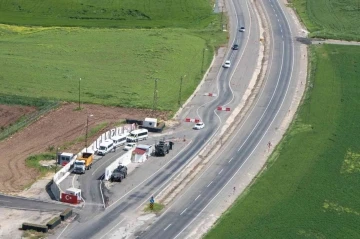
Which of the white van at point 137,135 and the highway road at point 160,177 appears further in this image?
the white van at point 137,135

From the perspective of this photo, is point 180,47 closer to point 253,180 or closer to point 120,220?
point 253,180

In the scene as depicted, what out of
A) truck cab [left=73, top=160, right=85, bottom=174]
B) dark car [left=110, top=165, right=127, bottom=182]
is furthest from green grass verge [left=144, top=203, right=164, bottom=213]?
truck cab [left=73, top=160, right=85, bottom=174]

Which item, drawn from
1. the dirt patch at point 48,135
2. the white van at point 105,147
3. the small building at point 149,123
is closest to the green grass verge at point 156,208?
the dirt patch at point 48,135

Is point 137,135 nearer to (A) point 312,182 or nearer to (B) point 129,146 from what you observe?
(B) point 129,146

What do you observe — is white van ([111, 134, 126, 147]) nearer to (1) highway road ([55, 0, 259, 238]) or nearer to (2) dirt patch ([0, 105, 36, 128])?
(1) highway road ([55, 0, 259, 238])

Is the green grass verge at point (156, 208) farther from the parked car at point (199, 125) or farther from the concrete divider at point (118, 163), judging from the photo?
the parked car at point (199, 125)

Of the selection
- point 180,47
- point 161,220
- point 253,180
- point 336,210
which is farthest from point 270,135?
point 180,47
